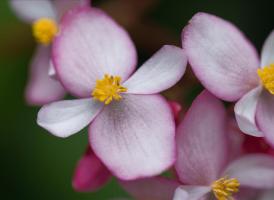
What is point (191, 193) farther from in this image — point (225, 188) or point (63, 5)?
point (63, 5)

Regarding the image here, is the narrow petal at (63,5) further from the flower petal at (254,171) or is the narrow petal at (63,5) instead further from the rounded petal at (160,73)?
the flower petal at (254,171)

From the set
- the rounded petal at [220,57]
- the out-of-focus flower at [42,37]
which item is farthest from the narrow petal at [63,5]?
the rounded petal at [220,57]

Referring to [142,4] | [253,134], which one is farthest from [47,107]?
[142,4]

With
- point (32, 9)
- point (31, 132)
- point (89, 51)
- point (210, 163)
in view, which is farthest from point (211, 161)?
point (31, 132)

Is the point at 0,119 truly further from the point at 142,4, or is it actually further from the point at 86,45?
the point at 86,45

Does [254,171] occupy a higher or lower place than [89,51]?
lower
